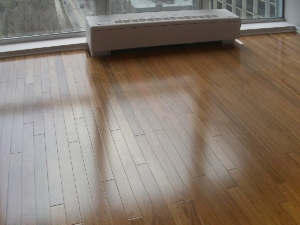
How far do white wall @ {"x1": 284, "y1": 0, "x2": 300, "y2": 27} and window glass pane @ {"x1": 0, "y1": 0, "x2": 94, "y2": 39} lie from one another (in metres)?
2.44

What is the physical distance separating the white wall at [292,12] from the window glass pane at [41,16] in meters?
2.44

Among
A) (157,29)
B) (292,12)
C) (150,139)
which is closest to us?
(150,139)

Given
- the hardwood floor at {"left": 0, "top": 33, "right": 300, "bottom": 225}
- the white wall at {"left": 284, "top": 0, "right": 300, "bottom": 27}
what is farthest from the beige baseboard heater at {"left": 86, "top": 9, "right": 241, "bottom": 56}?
the white wall at {"left": 284, "top": 0, "right": 300, "bottom": 27}

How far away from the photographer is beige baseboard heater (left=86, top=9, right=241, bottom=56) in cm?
424

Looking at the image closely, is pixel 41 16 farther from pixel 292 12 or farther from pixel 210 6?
pixel 292 12

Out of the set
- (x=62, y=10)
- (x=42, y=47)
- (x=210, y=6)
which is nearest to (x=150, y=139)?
(x=42, y=47)

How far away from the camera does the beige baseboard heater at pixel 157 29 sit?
424cm

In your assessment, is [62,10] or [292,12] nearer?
[62,10]

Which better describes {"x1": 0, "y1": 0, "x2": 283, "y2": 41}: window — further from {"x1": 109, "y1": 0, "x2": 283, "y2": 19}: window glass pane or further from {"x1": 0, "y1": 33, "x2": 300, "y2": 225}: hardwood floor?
{"x1": 0, "y1": 33, "x2": 300, "y2": 225}: hardwood floor

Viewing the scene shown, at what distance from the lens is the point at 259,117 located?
3.18m

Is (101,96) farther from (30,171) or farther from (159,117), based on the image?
(30,171)

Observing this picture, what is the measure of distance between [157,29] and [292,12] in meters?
1.91

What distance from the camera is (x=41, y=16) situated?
449 cm

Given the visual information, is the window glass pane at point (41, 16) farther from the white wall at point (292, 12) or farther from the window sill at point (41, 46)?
the white wall at point (292, 12)
